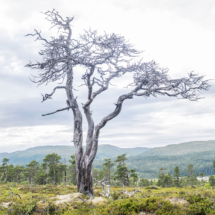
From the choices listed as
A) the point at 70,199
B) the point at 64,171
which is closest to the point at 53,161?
the point at 64,171

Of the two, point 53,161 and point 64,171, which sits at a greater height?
point 53,161

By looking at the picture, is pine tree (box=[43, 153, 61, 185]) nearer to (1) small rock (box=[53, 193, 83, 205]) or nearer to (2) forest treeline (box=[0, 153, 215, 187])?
(2) forest treeline (box=[0, 153, 215, 187])

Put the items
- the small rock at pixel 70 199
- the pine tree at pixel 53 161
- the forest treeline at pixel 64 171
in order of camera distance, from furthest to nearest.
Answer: the forest treeline at pixel 64 171 < the pine tree at pixel 53 161 < the small rock at pixel 70 199

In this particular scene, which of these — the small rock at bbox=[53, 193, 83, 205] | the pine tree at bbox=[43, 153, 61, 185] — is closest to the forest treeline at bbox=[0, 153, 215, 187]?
the pine tree at bbox=[43, 153, 61, 185]

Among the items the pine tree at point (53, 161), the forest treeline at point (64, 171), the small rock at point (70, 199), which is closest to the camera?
the small rock at point (70, 199)

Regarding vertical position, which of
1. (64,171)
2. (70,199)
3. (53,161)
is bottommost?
(64,171)

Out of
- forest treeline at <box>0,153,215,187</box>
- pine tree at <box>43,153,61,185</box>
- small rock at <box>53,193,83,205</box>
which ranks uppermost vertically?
small rock at <box>53,193,83,205</box>

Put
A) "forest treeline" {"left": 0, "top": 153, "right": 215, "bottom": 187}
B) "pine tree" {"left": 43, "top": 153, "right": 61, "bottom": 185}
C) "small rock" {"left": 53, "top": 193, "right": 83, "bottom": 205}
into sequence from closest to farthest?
"small rock" {"left": 53, "top": 193, "right": 83, "bottom": 205}
"pine tree" {"left": 43, "top": 153, "right": 61, "bottom": 185}
"forest treeline" {"left": 0, "top": 153, "right": 215, "bottom": 187}

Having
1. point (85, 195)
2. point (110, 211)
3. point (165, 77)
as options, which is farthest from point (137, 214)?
point (165, 77)

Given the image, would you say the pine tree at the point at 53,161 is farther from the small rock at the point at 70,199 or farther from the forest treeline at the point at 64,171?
the small rock at the point at 70,199

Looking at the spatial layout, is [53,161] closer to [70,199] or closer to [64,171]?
[64,171]

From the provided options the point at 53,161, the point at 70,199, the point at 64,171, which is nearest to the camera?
the point at 70,199

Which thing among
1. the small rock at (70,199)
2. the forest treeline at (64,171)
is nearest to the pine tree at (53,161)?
the forest treeline at (64,171)

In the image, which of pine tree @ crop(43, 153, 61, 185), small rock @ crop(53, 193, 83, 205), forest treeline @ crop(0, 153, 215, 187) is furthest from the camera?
forest treeline @ crop(0, 153, 215, 187)
